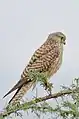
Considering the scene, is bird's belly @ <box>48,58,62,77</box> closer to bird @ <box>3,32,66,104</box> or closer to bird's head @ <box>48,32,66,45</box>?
bird @ <box>3,32,66,104</box>

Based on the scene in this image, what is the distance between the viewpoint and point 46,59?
518cm

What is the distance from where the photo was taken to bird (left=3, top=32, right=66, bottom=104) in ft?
12.9

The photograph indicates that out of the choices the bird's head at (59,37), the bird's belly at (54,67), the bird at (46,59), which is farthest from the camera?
the bird's head at (59,37)

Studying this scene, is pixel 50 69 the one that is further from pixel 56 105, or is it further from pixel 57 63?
pixel 56 105

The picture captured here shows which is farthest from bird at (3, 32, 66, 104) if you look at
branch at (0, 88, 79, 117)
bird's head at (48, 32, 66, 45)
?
branch at (0, 88, 79, 117)

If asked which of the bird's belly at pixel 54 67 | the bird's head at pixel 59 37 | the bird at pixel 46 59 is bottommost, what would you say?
the bird's belly at pixel 54 67

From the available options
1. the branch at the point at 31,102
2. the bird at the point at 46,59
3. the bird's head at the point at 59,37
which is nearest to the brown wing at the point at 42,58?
the bird at the point at 46,59

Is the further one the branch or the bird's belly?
the bird's belly

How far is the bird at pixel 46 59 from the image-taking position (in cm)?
394

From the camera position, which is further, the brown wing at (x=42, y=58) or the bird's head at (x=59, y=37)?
the bird's head at (x=59, y=37)

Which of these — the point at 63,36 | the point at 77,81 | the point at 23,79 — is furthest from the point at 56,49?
the point at 77,81

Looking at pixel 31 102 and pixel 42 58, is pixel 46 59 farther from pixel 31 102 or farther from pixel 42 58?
pixel 31 102

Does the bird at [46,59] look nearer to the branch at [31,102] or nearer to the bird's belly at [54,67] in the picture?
the bird's belly at [54,67]

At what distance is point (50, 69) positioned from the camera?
4.95m
